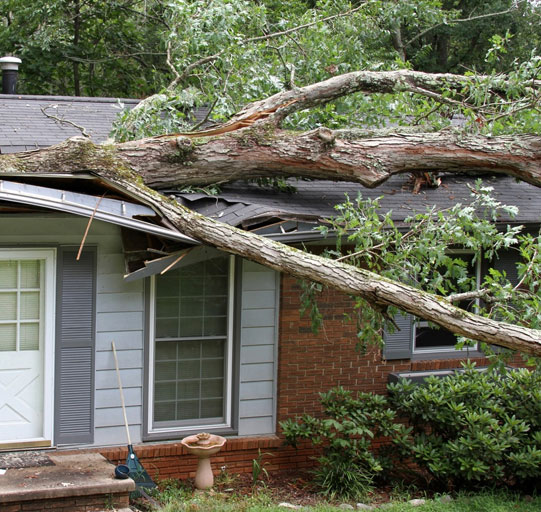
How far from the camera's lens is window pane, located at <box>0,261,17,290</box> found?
7516 mm

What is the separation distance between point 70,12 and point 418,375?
1265 cm

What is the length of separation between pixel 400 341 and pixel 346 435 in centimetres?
151

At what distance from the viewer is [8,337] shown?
7.58m

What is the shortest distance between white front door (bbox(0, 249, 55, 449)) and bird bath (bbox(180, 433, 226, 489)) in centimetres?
141

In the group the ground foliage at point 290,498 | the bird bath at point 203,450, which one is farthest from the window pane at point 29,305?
the ground foliage at point 290,498

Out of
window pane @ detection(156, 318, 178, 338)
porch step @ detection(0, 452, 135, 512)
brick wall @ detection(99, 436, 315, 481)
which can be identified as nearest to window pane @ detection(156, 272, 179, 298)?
window pane @ detection(156, 318, 178, 338)

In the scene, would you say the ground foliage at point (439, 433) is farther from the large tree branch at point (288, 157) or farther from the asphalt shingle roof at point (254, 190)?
the large tree branch at point (288, 157)

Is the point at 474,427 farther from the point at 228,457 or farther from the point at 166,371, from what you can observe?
the point at 166,371

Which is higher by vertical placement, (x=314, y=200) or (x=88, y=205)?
(x=314, y=200)

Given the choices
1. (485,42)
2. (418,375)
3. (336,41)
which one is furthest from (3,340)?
(485,42)

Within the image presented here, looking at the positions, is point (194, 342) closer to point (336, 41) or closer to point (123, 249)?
point (123, 249)

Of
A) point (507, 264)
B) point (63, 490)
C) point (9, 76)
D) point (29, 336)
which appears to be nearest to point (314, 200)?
point (507, 264)

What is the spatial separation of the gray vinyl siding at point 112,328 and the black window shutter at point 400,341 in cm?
289

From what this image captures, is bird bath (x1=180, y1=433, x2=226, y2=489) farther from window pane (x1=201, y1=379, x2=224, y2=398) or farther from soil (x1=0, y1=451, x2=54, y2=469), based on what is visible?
soil (x1=0, y1=451, x2=54, y2=469)
